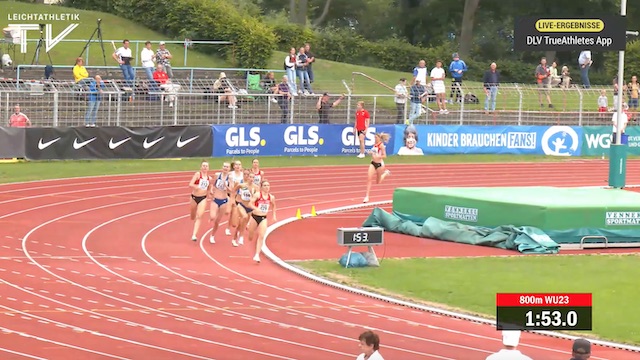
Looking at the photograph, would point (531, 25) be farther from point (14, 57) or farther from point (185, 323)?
point (14, 57)

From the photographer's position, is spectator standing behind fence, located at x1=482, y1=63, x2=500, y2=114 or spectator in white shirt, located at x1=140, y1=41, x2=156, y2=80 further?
spectator standing behind fence, located at x1=482, y1=63, x2=500, y2=114

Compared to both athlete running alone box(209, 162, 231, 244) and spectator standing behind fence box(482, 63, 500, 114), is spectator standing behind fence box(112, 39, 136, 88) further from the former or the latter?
athlete running alone box(209, 162, 231, 244)

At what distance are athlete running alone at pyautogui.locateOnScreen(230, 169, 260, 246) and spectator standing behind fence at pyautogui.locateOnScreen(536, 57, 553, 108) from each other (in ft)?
71.9

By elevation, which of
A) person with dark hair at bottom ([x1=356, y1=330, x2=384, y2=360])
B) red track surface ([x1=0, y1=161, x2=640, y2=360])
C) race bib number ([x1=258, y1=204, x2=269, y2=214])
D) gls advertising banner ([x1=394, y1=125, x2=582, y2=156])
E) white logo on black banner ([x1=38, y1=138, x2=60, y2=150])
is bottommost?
red track surface ([x1=0, y1=161, x2=640, y2=360])

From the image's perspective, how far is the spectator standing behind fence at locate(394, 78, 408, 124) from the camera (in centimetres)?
4062

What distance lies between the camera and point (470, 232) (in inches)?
1006

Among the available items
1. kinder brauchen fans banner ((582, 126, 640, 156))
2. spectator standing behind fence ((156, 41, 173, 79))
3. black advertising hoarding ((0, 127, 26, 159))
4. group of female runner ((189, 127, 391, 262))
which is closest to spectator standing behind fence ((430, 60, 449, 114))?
kinder brauchen fans banner ((582, 126, 640, 156))

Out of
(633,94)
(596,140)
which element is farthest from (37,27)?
(633,94)

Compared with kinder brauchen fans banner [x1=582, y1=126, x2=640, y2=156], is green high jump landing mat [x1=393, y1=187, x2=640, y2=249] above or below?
below

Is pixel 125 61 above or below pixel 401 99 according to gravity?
above

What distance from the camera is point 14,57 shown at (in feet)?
145

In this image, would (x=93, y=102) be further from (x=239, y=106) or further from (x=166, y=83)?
(x=239, y=106)

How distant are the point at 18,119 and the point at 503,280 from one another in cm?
1802

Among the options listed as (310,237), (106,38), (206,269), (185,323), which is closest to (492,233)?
(310,237)
